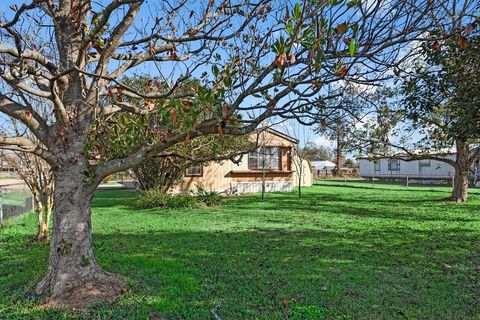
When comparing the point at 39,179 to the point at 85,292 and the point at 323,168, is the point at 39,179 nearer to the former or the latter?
the point at 85,292

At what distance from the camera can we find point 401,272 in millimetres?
4926

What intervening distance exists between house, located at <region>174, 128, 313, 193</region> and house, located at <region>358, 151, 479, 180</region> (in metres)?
13.2

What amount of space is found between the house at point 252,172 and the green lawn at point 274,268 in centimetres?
827

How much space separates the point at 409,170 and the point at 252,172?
2175cm

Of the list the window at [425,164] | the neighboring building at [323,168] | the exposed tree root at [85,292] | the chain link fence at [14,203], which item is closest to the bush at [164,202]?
the chain link fence at [14,203]

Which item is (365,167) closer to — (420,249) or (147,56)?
(420,249)

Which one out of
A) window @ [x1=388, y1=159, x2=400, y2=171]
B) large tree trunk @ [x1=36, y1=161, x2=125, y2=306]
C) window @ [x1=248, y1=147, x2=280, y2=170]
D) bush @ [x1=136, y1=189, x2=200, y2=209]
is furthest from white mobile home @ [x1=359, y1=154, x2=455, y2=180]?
large tree trunk @ [x1=36, y1=161, x2=125, y2=306]

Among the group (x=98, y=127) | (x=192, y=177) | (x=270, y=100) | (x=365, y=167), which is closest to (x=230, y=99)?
(x=270, y=100)

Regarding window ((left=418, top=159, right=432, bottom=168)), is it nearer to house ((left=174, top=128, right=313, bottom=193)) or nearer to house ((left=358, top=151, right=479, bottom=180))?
house ((left=358, top=151, right=479, bottom=180))

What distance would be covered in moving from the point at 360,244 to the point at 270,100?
4.57 meters

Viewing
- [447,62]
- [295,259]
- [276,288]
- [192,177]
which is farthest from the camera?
[192,177]

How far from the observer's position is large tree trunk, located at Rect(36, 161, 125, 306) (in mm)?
3787

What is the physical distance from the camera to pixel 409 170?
34188 millimetres

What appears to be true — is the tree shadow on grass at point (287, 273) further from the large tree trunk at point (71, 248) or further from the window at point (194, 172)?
the window at point (194, 172)
